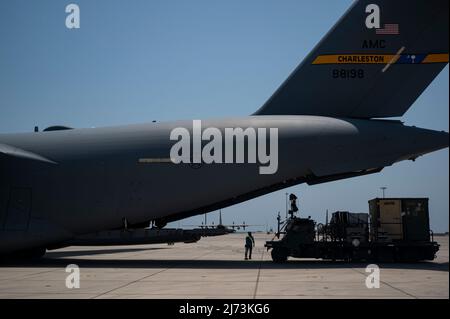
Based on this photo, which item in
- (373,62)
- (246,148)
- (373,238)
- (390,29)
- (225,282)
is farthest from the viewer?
(373,238)

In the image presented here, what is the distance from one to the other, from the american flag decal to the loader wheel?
28.9ft

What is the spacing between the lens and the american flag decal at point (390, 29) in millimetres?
17719

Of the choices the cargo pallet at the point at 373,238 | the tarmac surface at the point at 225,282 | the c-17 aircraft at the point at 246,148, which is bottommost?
the tarmac surface at the point at 225,282

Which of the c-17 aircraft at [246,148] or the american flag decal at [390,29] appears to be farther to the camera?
the american flag decal at [390,29]

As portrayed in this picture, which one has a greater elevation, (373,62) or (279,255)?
(373,62)

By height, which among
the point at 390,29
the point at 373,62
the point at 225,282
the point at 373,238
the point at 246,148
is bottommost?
the point at 225,282
